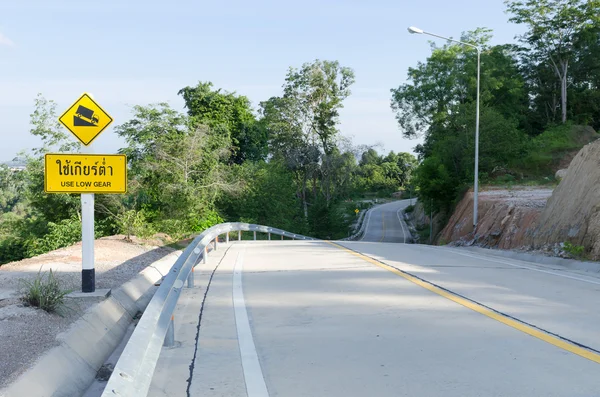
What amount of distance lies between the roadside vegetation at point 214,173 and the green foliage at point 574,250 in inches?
480

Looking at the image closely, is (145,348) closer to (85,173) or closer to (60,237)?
(85,173)

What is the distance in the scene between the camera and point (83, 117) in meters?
8.41

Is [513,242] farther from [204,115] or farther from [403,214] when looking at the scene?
[403,214]

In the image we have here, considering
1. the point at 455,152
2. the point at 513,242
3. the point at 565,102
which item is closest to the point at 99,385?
the point at 513,242

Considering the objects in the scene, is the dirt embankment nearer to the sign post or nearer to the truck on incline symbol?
the sign post

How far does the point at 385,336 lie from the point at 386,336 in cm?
1

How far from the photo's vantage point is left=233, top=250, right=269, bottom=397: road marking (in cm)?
488

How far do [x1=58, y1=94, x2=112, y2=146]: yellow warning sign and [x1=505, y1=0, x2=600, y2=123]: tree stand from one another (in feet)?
208

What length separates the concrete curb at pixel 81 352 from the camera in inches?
172

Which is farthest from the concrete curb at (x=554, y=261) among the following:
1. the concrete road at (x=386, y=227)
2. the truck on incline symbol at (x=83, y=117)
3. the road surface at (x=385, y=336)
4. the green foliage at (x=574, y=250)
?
the concrete road at (x=386, y=227)

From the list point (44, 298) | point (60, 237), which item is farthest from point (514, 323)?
point (60, 237)

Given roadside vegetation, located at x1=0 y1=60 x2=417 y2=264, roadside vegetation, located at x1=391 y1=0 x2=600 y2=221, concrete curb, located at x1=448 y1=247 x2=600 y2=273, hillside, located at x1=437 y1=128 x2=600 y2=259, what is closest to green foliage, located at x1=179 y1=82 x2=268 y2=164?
roadside vegetation, located at x1=0 y1=60 x2=417 y2=264

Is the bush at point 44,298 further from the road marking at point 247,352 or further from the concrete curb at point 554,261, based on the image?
the concrete curb at point 554,261

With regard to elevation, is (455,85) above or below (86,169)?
above
